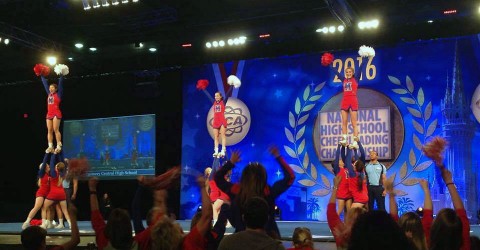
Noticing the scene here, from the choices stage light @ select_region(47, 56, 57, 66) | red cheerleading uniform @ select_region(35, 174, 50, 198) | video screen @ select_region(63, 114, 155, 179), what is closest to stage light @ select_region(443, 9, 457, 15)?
video screen @ select_region(63, 114, 155, 179)

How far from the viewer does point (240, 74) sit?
13797mm

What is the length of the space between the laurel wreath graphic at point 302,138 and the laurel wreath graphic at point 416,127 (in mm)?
1639

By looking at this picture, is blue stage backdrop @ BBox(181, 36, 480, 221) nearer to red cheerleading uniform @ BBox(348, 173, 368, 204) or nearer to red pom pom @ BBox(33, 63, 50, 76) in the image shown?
red cheerleading uniform @ BBox(348, 173, 368, 204)

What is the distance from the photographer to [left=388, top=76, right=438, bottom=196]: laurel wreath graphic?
11.9 meters

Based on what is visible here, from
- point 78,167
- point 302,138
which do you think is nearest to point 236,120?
point 302,138

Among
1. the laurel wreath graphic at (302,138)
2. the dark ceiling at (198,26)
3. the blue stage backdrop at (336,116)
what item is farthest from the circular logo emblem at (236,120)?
the dark ceiling at (198,26)

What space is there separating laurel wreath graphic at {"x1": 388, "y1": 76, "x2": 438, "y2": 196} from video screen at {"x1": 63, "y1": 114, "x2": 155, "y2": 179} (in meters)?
5.83

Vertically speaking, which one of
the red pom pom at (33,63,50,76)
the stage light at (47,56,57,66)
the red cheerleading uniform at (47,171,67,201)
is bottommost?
the red cheerleading uniform at (47,171,67,201)

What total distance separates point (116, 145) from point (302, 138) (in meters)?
4.70

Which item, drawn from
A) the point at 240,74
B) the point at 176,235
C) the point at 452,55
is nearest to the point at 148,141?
the point at 240,74

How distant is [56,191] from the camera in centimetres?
1106

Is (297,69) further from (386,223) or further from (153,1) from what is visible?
(386,223)

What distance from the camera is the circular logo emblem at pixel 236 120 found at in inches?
538

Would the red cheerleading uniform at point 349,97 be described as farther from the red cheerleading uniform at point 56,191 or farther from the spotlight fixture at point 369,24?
the red cheerleading uniform at point 56,191
